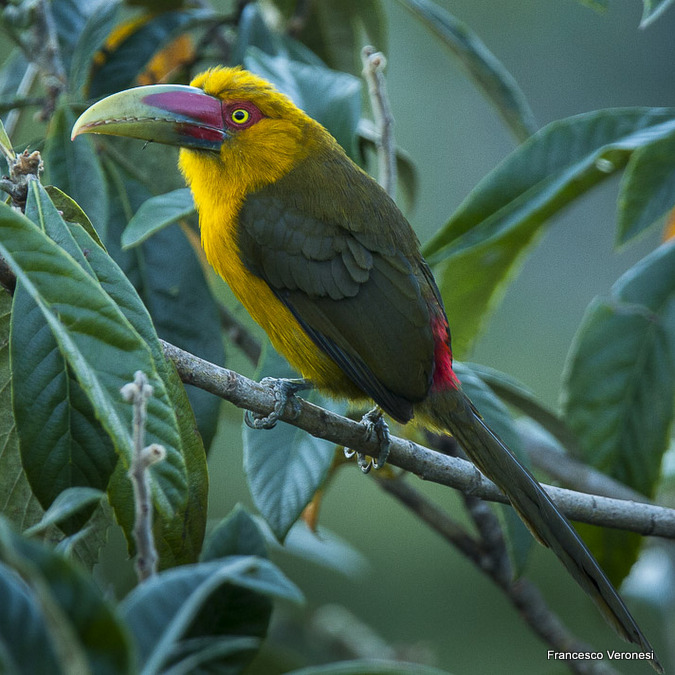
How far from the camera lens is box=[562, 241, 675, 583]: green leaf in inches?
98.0

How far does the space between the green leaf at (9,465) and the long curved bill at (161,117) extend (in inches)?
23.0

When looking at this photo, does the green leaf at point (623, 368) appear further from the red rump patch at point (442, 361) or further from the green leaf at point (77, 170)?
the green leaf at point (77, 170)

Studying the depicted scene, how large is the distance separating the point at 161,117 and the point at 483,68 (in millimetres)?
1158

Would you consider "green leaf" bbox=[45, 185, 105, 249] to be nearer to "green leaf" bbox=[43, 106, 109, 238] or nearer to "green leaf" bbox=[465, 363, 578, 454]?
"green leaf" bbox=[43, 106, 109, 238]

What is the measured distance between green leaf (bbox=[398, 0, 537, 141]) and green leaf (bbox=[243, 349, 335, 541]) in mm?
1436

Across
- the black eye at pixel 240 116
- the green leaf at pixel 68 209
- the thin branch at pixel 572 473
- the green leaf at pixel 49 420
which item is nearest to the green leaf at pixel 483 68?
the black eye at pixel 240 116

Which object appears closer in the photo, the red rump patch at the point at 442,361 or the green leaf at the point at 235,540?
the green leaf at the point at 235,540

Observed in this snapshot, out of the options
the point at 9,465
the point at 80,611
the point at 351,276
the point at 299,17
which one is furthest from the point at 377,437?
the point at 299,17

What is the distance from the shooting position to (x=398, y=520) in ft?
21.0

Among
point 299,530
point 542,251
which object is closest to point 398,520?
point 542,251

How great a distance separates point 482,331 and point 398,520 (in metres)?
3.86

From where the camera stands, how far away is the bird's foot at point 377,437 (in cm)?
200

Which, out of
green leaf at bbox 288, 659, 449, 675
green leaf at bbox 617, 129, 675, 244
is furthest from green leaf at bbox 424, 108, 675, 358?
green leaf at bbox 288, 659, 449, 675

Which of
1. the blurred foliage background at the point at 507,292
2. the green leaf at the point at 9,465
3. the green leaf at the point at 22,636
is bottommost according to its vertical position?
the blurred foliage background at the point at 507,292
